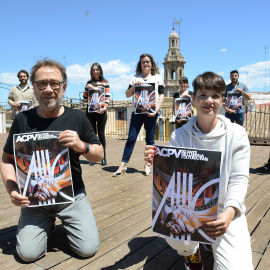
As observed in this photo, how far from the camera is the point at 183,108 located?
5.70 meters

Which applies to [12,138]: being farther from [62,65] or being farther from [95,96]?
[95,96]

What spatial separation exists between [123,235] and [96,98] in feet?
9.95

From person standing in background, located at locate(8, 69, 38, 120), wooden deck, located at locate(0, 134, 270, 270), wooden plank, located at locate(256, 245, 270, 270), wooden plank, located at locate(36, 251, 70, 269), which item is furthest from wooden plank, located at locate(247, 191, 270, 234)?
person standing in background, located at locate(8, 69, 38, 120)

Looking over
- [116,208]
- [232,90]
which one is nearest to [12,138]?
[116,208]

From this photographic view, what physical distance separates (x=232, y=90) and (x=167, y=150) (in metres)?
4.50

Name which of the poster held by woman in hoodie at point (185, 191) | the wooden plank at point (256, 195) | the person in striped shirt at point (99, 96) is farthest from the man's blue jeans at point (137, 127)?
the poster held by woman in hoodie at point (185, 191)

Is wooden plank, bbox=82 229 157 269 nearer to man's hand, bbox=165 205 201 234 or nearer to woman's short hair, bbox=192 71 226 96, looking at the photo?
man's hand, bbox=165 205 201 234

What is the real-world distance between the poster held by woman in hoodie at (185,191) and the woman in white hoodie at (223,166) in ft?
0.22

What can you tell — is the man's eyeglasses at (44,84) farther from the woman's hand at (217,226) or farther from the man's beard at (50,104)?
the woman's hand at (217,226)

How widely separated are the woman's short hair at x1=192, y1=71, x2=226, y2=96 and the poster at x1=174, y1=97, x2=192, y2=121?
391 cm

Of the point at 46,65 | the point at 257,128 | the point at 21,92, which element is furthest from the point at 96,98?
the point at 257,128

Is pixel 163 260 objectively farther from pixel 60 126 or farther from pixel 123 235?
pixel 60 126

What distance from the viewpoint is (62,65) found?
86.4 inches

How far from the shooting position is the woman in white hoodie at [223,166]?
157cm
